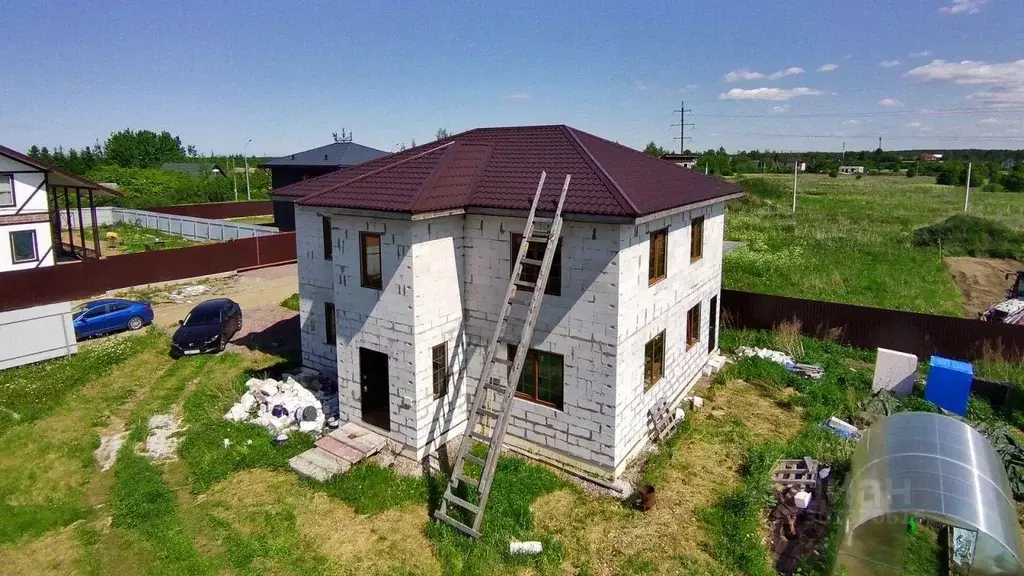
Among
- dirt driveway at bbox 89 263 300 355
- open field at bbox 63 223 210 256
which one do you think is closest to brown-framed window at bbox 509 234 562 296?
dirt driveway at bbox 89 263 300 355

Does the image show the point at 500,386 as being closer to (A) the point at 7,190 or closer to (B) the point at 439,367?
(B) the point at 439,367

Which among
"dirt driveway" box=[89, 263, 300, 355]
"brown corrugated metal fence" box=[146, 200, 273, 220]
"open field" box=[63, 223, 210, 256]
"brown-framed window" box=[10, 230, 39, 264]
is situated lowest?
"dirt driveway" box=[89, 263, 300, 355]

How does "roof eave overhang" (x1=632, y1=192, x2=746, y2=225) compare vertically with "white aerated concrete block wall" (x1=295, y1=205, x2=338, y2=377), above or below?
above

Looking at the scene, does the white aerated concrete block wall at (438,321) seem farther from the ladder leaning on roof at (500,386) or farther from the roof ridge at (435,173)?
the ladder leaning on roof at (500,386)

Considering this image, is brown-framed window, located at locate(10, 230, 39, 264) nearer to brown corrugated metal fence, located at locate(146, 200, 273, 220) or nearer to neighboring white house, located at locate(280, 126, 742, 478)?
neighboring white house, located at locate(280, 126, 742, 478)

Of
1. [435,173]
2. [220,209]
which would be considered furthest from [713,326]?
[220,209]

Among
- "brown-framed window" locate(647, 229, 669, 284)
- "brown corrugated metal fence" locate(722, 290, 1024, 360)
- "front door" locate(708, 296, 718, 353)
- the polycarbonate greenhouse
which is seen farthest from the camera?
"front door" locate(708, 296, 718, 353)

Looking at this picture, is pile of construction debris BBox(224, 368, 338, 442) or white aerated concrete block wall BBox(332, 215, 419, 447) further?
pile of construction debris BBox(224, 368, 338, 442)

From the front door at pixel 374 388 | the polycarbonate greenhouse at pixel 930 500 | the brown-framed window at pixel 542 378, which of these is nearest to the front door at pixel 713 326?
the brown-framed window at pixel 542 378
